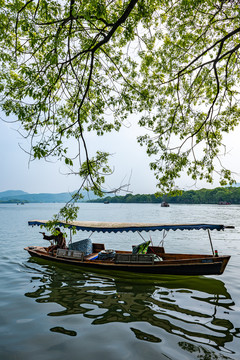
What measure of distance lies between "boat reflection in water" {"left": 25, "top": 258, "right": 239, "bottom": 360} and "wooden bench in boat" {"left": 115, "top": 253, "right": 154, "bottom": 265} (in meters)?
0.67

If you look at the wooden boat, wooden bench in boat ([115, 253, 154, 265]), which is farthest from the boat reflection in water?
wooden bench in boat ([115, 253, 154, 265])

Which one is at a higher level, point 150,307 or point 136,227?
point 136,227

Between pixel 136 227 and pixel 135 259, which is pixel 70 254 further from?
pixel 136 227

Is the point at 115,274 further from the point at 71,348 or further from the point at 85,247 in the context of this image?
the point at 71,348

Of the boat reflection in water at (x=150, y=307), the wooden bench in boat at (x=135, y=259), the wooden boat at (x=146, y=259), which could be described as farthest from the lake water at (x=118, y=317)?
the wooden bench in boat at (x=135, y=259)

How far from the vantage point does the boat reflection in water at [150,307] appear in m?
5.64

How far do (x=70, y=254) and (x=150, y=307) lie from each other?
638cm

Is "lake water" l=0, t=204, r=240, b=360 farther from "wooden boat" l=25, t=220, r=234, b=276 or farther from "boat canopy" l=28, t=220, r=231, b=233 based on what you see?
"boat canopy" l=28, t=220, r=231, b=233

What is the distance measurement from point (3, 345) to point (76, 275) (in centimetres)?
588

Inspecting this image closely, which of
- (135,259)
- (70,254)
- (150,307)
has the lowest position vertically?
(150,307)

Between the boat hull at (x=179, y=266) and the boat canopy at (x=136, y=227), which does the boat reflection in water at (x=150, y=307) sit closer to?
the boat hull at (x=179, y=266)

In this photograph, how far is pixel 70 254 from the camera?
12.7 meters

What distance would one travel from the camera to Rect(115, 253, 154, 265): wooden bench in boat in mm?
10891

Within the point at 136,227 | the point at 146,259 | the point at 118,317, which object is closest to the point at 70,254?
the point at 136,227
